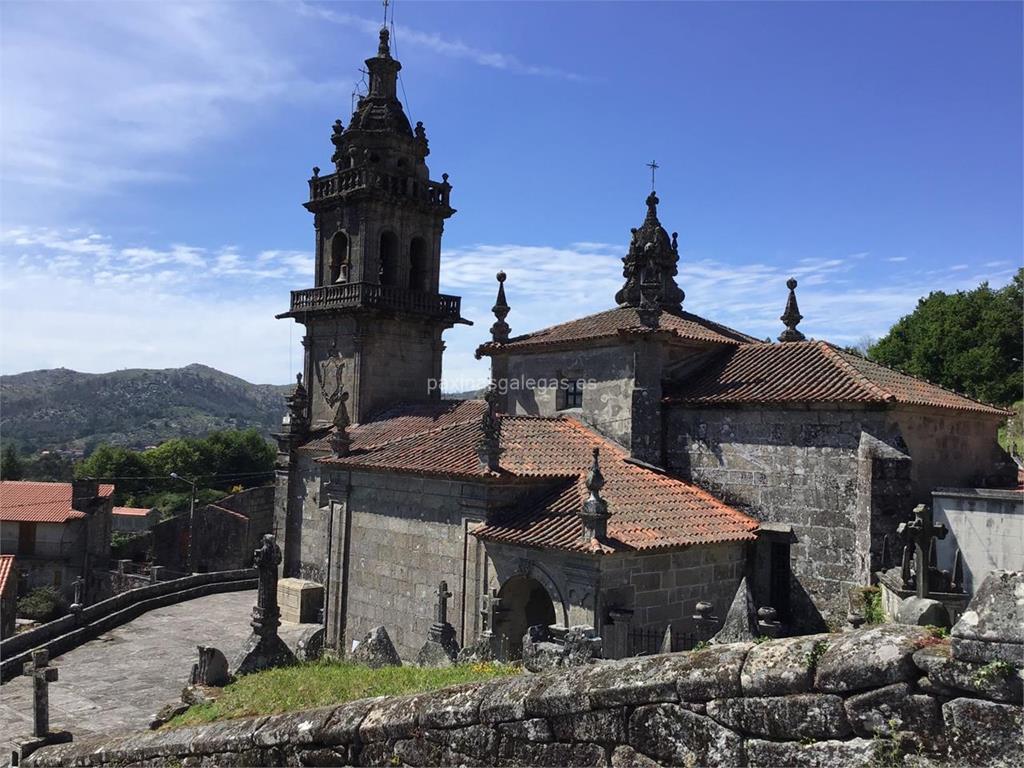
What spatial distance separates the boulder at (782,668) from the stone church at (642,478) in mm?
8784

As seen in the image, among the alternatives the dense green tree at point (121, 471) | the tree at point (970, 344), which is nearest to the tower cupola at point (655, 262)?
the tree at point (970, 344)

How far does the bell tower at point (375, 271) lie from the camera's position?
26844mm

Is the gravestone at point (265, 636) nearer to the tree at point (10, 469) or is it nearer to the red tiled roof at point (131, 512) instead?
the red tiled roof at point (131, 512)

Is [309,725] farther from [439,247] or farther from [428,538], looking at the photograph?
[439,247]

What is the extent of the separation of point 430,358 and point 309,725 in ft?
74.7

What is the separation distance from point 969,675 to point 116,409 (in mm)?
184692

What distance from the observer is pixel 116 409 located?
6590 inches

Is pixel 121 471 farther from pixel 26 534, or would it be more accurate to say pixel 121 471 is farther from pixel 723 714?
pixel 723 714

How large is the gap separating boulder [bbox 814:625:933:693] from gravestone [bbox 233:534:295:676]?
11240mm

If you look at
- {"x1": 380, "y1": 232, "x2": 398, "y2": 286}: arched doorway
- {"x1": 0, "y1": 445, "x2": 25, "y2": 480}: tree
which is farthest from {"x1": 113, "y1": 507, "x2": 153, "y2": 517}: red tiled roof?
{"x1": 380, "y1": 232, "x2": 398, "y2": 286}: arched doorway

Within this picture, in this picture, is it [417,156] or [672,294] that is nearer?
[672,294]

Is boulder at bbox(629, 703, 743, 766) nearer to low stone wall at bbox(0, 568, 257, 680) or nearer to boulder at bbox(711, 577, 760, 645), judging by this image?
boulder at bbox(711, 577, 760, 645)

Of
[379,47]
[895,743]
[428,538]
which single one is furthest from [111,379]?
[895,743]

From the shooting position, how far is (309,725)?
6.08m
